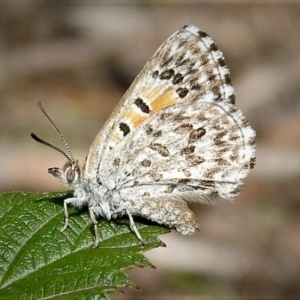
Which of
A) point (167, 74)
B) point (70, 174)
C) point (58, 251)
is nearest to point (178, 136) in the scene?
point (167, 74)

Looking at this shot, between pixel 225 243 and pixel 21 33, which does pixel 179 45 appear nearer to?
pixel 225 243

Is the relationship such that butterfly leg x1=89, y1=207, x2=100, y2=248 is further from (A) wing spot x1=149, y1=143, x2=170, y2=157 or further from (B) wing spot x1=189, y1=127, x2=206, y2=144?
(B) wing spot x1=189, y1=127, x2=206, y2=144

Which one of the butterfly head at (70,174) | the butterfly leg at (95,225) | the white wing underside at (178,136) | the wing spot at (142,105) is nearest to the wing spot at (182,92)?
the white wing underside at (178,136)

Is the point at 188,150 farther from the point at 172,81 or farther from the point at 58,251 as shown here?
the point at 58,251

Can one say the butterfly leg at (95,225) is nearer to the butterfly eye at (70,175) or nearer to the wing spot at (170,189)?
the butterfly eye at (70,175)

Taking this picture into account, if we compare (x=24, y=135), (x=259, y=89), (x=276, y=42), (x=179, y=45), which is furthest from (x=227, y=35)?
(x=179, y=45)
